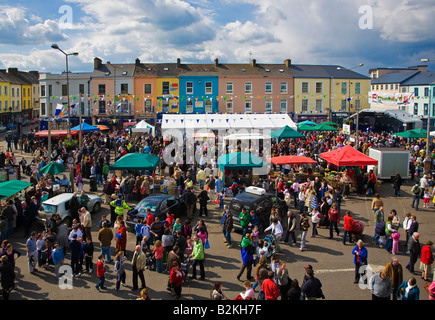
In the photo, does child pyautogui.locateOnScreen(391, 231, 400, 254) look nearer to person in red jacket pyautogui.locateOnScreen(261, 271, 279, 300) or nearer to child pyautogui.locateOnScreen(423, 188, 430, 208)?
person in red jacket pyautogui.locateOnScreen(261, 271, 279, 300)

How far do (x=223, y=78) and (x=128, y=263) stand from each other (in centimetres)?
3848

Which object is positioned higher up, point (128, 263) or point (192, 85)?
point (192, 85)

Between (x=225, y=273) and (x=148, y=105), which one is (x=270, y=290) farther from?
(x=148, y=105)

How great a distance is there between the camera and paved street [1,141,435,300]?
930cm

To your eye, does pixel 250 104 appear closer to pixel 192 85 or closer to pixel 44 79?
pixel 192 85

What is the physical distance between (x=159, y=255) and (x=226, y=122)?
21.7 metres

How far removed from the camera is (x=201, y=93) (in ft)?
155

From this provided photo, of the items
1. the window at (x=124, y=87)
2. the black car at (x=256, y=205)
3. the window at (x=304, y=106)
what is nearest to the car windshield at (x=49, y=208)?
the black car at (x=256, y=205)

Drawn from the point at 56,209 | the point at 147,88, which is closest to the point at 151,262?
the point at 56,209

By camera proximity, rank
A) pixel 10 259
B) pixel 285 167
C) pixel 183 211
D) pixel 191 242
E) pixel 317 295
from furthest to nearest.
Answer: pixel 285 167 → pixel 183 211 → pixel 191 242 → pixel 10 259 → pixel 317 295

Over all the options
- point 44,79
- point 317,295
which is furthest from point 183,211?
point 44,79

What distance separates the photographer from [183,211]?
15461 millimetres

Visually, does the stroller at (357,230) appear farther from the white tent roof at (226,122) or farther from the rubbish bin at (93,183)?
the white tent roof at (226,122)
